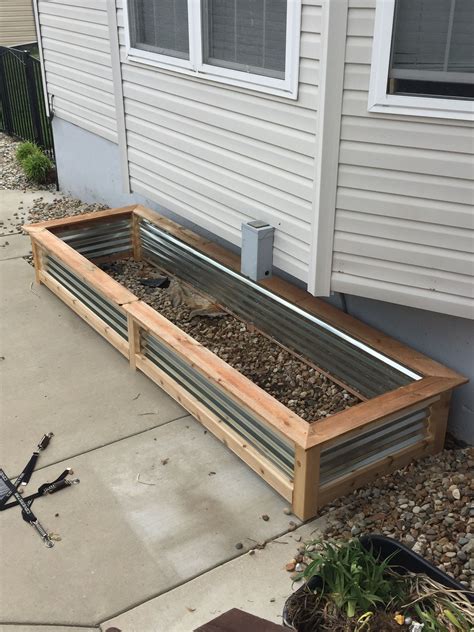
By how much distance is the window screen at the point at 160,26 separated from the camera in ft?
14.3

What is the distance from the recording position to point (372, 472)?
3469 mm

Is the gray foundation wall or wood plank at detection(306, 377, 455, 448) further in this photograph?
the gray foundation wall

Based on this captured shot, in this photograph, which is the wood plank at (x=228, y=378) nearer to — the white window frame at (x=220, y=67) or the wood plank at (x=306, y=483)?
the wood plank at (x=306, y=483)

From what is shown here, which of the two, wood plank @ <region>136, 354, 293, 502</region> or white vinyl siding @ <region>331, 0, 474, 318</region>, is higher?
white vinyl siding @ <region>331, 0, 474, 318</region>

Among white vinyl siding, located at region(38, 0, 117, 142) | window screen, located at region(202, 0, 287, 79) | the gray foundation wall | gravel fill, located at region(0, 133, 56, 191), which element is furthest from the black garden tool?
gravel fill, located at region(0, 133, 56, 191)

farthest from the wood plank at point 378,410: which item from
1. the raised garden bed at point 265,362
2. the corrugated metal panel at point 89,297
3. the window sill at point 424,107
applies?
the corrugated metal panel at point 89,297

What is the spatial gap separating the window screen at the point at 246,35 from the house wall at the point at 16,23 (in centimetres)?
1355

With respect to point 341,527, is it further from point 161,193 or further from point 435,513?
point 161,193

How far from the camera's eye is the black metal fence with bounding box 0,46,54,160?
891cm

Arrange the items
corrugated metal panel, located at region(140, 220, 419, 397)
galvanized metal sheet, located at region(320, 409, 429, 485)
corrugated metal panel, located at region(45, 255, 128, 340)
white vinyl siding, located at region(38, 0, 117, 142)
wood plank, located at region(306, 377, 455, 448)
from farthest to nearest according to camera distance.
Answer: white vinyl siding, located at region(38, 0, 117, 142), corrugated metal panel, located at region(45, 255, 128, 340), corrugated metal panel, located at region(140, 220, 419, 397), galvanized metal sheet, located at region(320, 409, 429, 485), wood plank, located at region(306, 377, 455, 448)

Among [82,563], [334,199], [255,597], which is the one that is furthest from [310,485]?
[334,199]

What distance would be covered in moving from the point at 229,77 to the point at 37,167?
4.80m

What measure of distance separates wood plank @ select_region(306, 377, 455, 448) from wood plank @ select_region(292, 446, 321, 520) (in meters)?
0.08

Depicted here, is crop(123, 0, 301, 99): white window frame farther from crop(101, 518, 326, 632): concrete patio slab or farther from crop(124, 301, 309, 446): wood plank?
crop(101, 518, 326, 632): concrete patio slab
